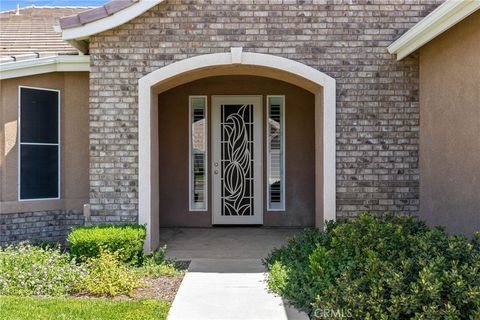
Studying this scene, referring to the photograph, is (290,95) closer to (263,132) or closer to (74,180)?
(263,132)

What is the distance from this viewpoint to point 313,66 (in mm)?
7574

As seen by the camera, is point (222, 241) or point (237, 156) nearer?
point (222, 241)

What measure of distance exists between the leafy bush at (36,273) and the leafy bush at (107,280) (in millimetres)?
171

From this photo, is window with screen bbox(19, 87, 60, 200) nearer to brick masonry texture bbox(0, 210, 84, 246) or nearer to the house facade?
brick masonry texture bbox(0, 210, 84, 246)

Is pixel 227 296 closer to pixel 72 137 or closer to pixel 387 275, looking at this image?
pixel 387 275

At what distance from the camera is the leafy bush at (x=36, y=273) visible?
577 cm

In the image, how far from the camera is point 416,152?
299 inches

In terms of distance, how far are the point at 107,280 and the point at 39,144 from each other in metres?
3.63

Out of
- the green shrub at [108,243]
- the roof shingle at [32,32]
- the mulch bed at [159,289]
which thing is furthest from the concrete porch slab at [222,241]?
the roof shingle at [32,32]

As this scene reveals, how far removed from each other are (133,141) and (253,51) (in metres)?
2.46

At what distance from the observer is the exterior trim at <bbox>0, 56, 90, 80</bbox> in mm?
7752

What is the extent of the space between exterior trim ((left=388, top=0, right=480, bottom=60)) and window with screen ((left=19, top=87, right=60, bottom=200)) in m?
6.01

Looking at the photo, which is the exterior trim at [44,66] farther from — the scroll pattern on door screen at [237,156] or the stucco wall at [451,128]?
the stucco wall at [451,128]

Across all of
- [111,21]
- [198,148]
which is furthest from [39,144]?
[198,148]
